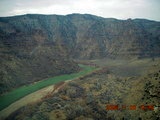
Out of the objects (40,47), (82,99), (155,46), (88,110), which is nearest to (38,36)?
(40,47)

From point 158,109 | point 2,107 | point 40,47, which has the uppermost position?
point 40,47

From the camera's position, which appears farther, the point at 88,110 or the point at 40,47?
the point at 40,47

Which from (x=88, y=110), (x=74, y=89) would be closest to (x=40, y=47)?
(x=74, y=89)

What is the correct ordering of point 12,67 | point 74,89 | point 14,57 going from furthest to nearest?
point 14,57
point 12,67
point 74,89

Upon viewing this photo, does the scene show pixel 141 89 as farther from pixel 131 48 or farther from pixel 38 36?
pixel 131 48

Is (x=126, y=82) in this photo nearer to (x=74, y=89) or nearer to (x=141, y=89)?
(x=74, y=89)

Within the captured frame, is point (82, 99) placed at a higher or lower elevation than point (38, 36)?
lower

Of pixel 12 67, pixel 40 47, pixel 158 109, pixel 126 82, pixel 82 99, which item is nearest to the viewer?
pixel 158 109

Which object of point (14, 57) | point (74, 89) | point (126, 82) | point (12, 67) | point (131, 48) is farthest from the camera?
point (131, 48)

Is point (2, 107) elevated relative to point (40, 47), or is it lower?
lower
